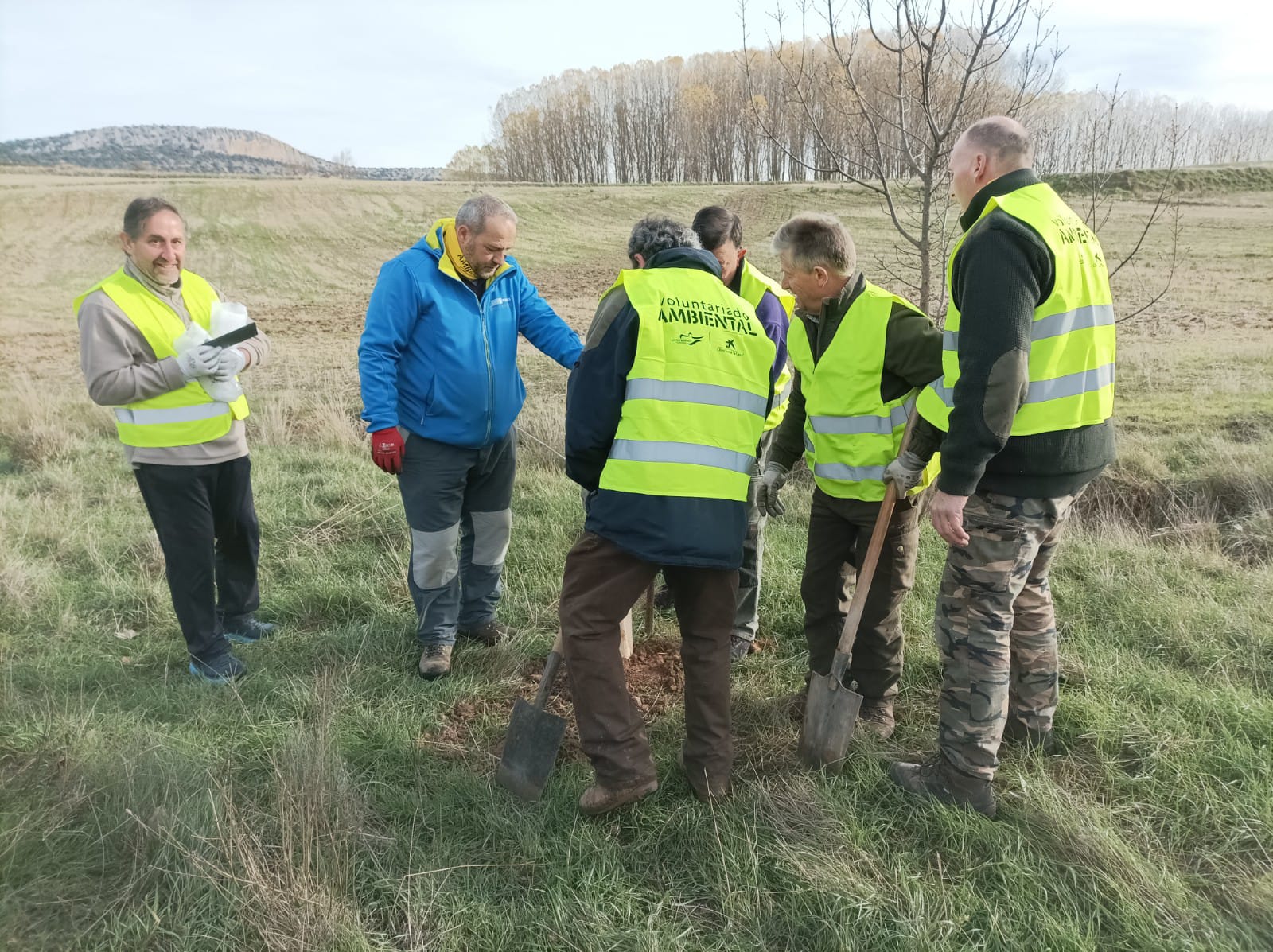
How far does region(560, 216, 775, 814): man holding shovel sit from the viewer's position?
2.50m

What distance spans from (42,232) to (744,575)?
32.5 meters

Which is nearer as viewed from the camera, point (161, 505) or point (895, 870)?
point (895, 870)

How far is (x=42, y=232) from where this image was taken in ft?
87.7

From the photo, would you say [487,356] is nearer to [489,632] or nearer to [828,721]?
[489,632]

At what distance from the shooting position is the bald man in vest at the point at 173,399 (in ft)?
11.1

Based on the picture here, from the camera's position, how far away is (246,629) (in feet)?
13.3

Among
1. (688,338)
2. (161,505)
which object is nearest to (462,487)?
(161,505)

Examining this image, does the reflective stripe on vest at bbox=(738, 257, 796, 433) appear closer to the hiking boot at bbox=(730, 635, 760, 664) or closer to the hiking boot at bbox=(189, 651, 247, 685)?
the hiking boot at bbox=(730, 635, 760, 664)

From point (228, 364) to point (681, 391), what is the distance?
2.32m

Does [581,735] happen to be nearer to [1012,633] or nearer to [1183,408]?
[1012,633]

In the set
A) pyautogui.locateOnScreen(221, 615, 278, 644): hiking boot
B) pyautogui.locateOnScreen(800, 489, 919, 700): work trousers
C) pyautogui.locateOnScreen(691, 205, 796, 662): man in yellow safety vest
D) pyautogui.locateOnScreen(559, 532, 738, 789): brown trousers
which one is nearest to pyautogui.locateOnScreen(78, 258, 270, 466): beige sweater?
pyautogui.locateOnScreen(221, 615, 278, 644): hiking boot

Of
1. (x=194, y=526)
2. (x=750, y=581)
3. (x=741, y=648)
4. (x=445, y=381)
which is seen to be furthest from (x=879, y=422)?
(x=194, y=526)

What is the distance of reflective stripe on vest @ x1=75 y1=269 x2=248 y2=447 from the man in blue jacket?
0.75m

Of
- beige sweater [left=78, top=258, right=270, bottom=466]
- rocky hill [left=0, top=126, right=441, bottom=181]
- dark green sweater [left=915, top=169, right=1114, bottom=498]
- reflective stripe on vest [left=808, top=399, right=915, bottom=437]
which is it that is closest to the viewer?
dark green sweater [left=915, top=169, right=1114, bottom=498]
